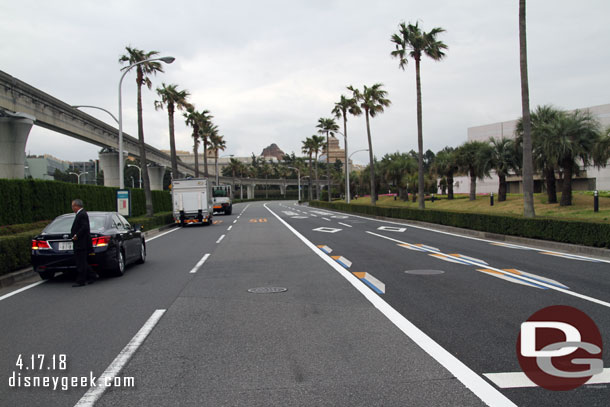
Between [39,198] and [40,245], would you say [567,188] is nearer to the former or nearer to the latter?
[39,198]

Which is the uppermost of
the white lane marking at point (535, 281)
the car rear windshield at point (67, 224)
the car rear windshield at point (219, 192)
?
the car rear windshield at point (219, 192)

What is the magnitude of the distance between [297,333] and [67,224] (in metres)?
6.94

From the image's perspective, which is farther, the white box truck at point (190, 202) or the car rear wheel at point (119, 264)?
the white box truck at point (190, 202)

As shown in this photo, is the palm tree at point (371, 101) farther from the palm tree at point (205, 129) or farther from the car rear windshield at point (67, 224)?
Answer: the car rear windshield at point (67, 224)

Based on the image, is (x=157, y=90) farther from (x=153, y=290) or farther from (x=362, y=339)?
(x=362, y=339)

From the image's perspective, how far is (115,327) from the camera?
20.7 ft

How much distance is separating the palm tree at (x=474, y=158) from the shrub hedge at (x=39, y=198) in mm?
34375

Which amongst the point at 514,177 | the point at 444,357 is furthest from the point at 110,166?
the point at 514,177

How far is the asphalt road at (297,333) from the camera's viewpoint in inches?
161

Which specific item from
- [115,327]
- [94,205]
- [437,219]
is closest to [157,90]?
[94,205]

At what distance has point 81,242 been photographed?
9.52 meters

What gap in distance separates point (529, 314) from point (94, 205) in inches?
1009

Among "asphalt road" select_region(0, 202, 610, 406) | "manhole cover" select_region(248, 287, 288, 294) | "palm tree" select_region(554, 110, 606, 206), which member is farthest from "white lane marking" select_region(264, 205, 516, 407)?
"palm tree" select_region(554, 110, 606, 206)

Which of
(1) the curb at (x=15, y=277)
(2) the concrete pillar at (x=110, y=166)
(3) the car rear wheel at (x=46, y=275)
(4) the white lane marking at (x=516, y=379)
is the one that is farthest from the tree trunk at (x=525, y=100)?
(2) the concrete pillar at (x=110, y=166)
